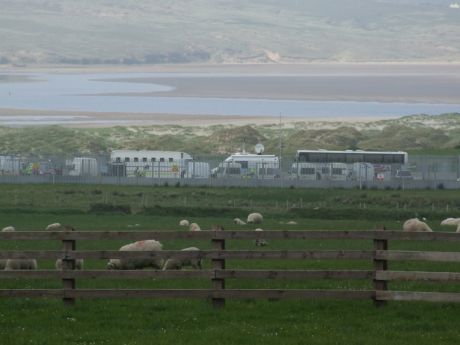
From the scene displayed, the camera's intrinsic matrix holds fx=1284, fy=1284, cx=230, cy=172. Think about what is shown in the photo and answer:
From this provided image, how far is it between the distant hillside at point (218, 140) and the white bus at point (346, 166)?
9.45 meters

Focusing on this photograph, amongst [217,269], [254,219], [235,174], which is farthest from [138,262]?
[235,174]

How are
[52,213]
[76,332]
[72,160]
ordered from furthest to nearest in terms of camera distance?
[72,160], [52,213], [76,332]

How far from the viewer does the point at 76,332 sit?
1420 cm

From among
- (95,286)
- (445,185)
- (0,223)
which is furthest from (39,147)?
(95,286)

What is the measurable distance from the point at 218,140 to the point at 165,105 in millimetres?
52460

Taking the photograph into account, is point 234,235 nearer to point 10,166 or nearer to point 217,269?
point 217,269

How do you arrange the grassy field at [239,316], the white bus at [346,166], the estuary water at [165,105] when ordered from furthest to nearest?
the estuary water at [165,105]
the white bus at [346,166]
the grassy field at [239,316]

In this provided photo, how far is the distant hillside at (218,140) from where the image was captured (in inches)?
3095

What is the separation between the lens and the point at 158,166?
5978 cm

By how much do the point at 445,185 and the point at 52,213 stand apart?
19474 mm

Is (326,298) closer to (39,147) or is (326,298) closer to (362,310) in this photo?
(362,310)

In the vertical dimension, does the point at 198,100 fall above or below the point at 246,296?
above

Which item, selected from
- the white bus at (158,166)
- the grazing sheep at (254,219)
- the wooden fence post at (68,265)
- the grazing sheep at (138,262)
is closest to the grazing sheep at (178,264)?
the grazing sheep at (138,262)

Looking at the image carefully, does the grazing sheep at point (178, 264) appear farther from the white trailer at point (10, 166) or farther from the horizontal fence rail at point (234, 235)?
the white trailer at point (10, 166)
